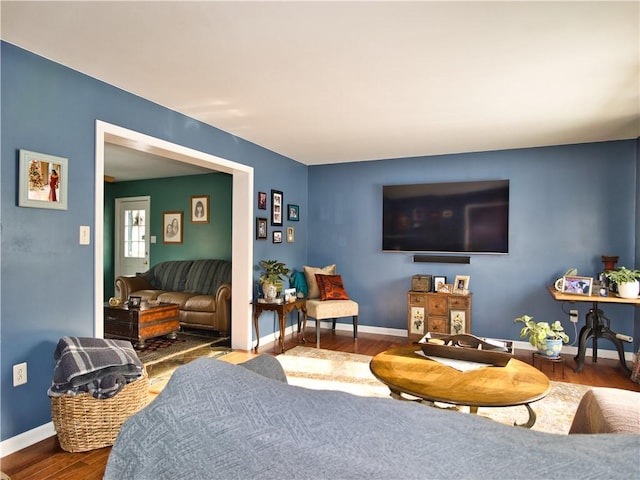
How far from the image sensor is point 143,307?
4.48 metres

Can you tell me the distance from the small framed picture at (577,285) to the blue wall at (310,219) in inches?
24.1

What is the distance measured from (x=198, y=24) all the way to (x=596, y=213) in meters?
4.57

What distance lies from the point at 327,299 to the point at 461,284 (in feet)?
5.63

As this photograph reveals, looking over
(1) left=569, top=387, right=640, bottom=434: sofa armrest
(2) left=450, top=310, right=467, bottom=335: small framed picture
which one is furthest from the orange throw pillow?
(1) left=569, top=387, right=640, bottom=434: sofa armrest

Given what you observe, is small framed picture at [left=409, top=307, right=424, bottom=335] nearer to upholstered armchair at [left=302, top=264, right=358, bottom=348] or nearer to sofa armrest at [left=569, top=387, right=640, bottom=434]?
upholstered armchair at [left=302, top=264, right=358, bottom=348]

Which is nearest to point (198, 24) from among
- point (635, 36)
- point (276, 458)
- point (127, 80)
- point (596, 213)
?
point (127, 80)

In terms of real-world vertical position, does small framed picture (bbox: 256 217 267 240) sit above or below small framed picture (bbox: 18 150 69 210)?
below

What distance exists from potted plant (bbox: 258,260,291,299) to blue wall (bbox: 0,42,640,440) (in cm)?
11

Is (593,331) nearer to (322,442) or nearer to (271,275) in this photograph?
(271,275)

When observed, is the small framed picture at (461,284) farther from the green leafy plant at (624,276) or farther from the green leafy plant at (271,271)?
the green leafy plant at (271,271)

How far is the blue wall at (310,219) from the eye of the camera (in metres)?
2.38

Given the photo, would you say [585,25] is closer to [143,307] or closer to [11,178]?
[11,178]

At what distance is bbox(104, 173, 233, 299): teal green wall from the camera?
251 inches

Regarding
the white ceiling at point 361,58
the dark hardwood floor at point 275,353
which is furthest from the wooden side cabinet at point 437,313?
the white ceiling at point 361,58
